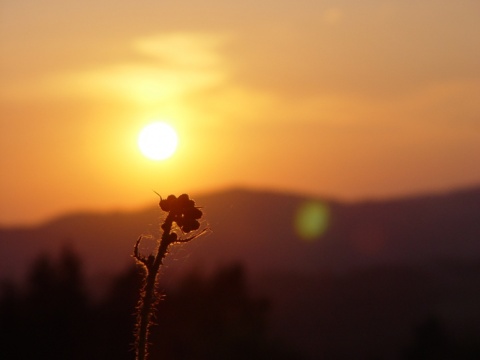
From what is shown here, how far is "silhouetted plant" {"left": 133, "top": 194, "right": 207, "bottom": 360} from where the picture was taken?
4312mm

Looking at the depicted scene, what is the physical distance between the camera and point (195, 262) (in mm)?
55938

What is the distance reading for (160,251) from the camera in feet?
14.8

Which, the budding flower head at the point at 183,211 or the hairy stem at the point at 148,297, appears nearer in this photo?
the hairy stem at the point at 148,297

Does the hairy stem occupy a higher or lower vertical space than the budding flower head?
lower

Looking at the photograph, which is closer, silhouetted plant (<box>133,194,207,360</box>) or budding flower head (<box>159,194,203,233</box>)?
silhouetted plant (<box>133,194,207,360</box>)

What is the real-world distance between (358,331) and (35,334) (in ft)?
288

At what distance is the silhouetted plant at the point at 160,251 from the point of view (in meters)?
4.31

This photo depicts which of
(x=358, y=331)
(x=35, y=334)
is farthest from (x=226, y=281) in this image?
(x=358, y=331)

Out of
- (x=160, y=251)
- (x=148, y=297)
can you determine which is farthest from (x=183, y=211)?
(x=148, y=297)

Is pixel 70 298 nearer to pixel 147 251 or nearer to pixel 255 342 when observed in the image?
pixel 255 342

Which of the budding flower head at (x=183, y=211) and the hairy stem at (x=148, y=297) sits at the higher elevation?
the budding flower head at (x=183, y=211)

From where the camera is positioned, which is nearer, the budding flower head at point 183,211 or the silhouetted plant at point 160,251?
the silhouetted plant at point 160,251

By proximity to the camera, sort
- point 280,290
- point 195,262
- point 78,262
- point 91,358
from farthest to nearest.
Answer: point 280,290, point 195,262, point 78,262, point 91,358

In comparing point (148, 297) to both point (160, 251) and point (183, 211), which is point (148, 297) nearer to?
point (160, 251)
